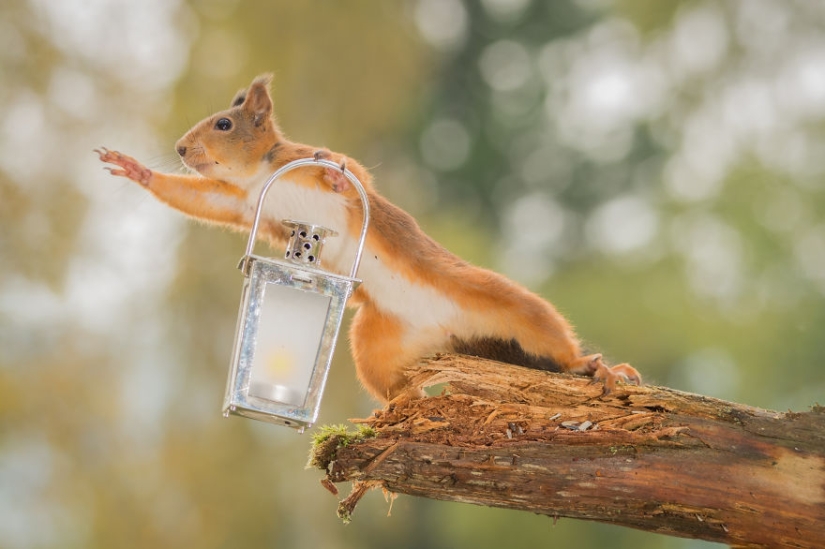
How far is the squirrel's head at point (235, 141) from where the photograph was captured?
2.62m

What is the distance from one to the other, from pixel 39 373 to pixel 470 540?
3.31 m

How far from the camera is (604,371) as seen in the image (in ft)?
8.90

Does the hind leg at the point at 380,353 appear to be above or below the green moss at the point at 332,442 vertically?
above

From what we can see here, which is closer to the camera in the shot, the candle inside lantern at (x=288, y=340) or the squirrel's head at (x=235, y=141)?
the candle inside lantern at (x=288, y=340)

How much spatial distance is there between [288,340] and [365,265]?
0.60 meters

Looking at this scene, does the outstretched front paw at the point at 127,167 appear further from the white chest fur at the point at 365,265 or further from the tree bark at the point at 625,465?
the tree bark at the point at 625,465

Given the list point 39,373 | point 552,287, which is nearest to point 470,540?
point 552,287

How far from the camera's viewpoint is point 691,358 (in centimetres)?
662

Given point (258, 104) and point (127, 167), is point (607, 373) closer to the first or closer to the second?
point (258, 104)

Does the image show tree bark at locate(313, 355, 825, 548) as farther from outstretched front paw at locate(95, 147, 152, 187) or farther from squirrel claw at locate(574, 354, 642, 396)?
outstretched front paw at locate(95, 147, 152, 187)

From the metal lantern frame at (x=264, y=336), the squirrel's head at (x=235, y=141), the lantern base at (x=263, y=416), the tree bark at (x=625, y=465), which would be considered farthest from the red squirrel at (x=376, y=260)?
the lantern base at (x=263, y=416)

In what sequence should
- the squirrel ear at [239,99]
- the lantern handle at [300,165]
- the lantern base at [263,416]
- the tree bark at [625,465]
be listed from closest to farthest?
the lantern base at [263,416], the lantern handle at [300,165], the tree bark at [625,465], the squirrel ear at [239,99]

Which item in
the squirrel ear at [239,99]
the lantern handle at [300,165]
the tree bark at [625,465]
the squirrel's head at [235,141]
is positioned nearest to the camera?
the lantern handle at [300,165]

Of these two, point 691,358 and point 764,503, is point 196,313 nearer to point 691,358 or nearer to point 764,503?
point 691,358
